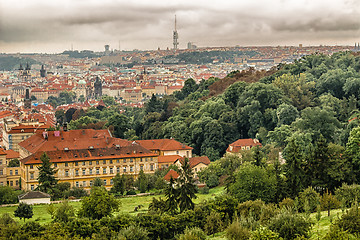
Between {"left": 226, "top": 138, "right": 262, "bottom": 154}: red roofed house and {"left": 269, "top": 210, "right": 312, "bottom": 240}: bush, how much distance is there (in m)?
30.1

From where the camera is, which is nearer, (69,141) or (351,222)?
(351,222)

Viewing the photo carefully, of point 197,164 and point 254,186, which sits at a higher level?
point 254,186

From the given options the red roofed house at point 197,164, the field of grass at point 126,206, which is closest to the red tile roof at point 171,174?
the field of grass at point 126,206

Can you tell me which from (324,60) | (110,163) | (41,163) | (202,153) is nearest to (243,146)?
(202,153)

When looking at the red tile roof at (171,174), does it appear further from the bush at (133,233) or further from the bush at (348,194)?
the bush at (133,233)

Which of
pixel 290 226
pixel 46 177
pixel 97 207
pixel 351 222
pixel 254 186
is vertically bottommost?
pixel 46 177

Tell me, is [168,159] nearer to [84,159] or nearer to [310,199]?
[84,159]

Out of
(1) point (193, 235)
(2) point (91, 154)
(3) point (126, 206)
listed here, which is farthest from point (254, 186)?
(2) point (91, 154)

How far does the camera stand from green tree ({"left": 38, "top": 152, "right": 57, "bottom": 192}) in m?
44.6

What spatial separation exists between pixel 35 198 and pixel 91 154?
9808 millimetres

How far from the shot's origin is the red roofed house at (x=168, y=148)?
54969 millimetres

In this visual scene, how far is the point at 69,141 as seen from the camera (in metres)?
53.9

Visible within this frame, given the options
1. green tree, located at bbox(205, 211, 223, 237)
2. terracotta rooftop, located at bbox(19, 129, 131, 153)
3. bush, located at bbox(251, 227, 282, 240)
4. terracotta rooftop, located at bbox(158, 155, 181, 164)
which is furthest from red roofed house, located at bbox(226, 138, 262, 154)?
bush, located at bbox(251, 227, 282, 240)

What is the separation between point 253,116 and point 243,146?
5.36 metres
